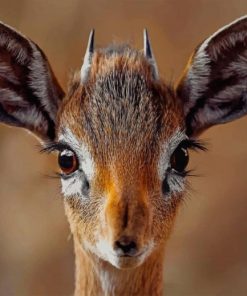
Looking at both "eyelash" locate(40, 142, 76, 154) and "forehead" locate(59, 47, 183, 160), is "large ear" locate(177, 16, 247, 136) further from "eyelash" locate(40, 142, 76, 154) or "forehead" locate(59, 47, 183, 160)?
"eyelash" locate(40, 142, 76, 154)

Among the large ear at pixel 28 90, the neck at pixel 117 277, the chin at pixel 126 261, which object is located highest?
the large ear at pixel 28 90

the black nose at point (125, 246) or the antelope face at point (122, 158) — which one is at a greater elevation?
the antelope face at point (122, 158)

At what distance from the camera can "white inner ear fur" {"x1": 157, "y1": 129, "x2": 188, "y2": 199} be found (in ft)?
16.0

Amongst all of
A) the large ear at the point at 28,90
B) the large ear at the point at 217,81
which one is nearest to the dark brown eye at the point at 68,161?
the large ear at the point at 28,90

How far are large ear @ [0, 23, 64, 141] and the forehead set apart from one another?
11 centimetres

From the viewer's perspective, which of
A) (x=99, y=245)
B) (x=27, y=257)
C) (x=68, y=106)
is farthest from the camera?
(x=27, y=257)

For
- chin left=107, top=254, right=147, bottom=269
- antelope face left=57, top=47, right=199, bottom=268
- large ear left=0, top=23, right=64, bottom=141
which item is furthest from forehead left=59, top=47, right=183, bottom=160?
chin left=107, top=254, right=147, bottom=269

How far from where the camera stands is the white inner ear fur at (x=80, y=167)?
4828mm

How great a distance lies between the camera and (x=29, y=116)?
17.3 feet

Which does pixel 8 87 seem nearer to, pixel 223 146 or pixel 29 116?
pixel 29 116

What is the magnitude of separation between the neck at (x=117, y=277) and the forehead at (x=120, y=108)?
18.3 inches

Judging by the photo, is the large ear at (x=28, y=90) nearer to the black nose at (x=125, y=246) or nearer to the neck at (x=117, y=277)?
the neck at (x=117, y=277)

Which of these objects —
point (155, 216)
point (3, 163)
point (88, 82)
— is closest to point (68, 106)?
point (88, 82)

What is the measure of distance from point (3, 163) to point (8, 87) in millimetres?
3961
